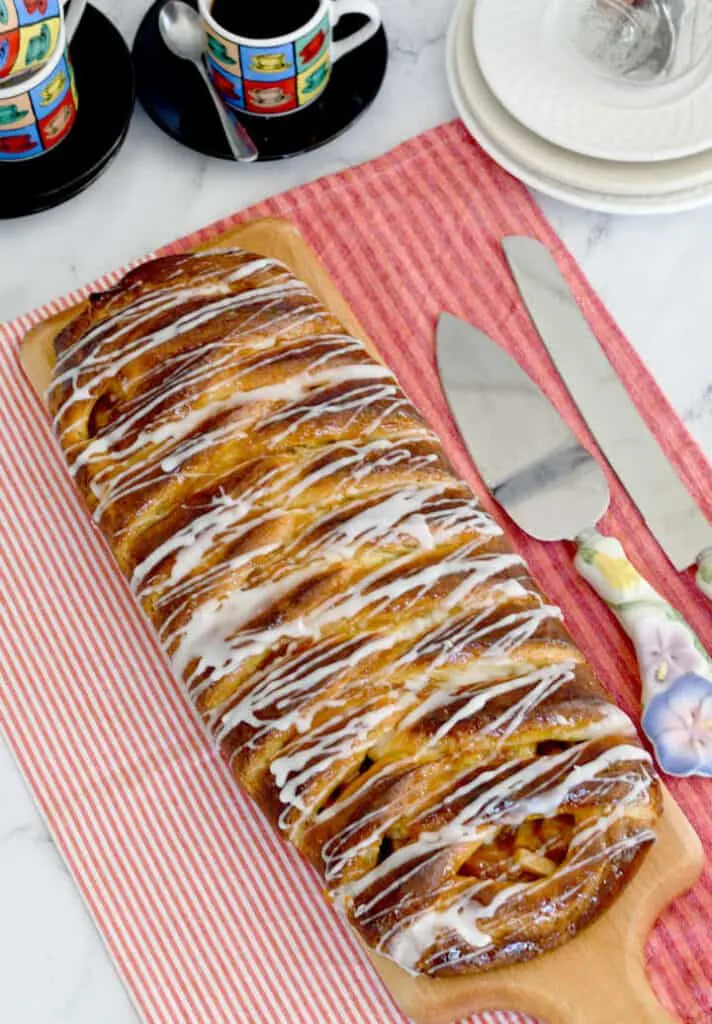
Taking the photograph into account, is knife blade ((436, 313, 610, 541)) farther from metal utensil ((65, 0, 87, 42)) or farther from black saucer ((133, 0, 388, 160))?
metal utensil ((65, 0, 87, 42))

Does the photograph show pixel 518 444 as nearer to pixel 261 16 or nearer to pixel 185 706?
pixel 185 706

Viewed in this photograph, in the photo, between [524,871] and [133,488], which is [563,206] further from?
[524,871]

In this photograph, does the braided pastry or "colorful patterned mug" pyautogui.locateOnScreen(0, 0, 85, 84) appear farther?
"colorful patterned mug" pyautogui.locateOnScreen(0, 0, 85, 84)

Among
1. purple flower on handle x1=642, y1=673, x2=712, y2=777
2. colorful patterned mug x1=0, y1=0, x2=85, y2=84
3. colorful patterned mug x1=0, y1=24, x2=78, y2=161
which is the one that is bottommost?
purple flower on handle x1=642, y1=673, x2=712, y2=777

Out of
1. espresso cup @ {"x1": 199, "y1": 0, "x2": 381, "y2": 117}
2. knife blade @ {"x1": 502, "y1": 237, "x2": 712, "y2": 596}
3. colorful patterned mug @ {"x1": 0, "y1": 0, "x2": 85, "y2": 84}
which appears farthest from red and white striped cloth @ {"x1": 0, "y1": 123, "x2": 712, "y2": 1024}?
colorful patterned mug @ {"x1": 0, "y1": 0, "x2": 85, "y2": 84}

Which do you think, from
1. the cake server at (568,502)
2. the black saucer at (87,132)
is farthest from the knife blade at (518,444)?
the black saucer at (87,132)
